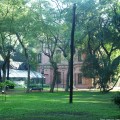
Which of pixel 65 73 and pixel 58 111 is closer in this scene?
pixel 58 111

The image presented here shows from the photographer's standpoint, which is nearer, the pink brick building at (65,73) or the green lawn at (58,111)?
the green lawn at (58,111)

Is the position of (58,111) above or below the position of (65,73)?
below

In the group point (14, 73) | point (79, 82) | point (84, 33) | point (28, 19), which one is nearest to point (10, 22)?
point (28, 19)

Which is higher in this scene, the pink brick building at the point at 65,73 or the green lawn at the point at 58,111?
the pink brick building at the point at 65,73

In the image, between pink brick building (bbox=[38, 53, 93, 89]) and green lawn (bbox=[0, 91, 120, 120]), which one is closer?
green lawn (bbox=[0, 91, 120, 120])

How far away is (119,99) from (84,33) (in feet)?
84.3

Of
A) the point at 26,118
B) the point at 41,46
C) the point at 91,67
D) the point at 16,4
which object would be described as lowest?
the point at 26,118

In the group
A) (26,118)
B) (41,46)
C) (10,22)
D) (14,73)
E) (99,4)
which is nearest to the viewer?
(26,118)

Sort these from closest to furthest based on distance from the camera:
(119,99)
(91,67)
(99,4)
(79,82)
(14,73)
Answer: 1. (119,99)
2. (99,4)
3. (91,67)
4. (14,73)
5. (79,82)

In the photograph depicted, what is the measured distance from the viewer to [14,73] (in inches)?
2336

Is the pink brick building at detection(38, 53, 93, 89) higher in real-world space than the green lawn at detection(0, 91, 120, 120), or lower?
higher

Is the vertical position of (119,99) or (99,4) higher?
(99,4)

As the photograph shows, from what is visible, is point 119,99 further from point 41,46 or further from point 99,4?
point 41,46

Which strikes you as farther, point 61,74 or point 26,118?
point 61,74
